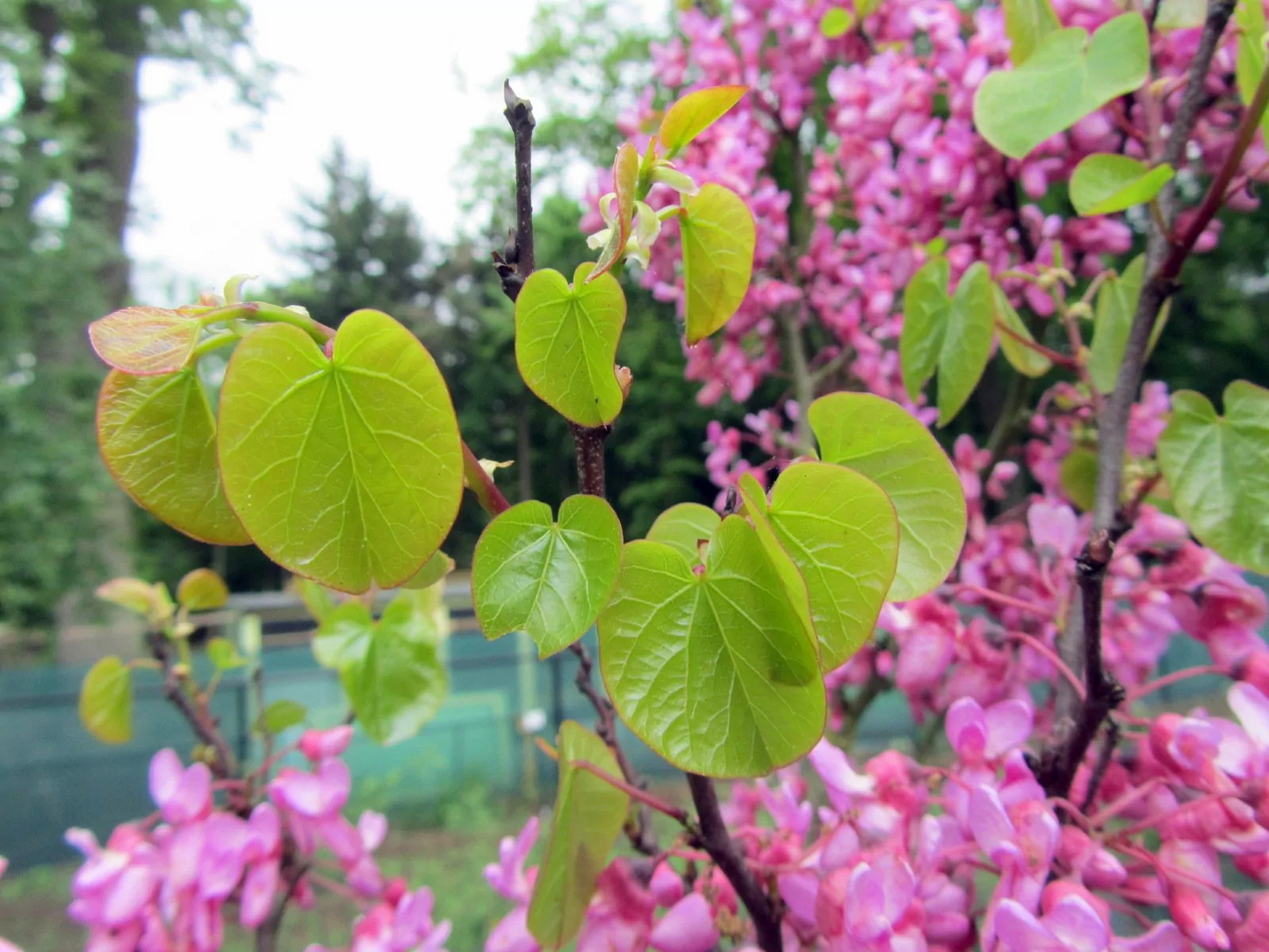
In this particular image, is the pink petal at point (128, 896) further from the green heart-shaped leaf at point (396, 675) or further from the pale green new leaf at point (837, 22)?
the pale green new leaf at point (837, 22)

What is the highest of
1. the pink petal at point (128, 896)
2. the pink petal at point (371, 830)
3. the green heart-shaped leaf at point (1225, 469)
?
the green heart-shaped leaf at point (1225, 469)

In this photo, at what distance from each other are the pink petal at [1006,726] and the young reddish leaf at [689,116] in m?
0.24

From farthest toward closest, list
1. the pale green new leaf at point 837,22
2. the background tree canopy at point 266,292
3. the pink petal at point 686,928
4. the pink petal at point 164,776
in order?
the background tree canopy at point 266,292, the pale green new leaf at point 837,22, the pink petal at point 164,776, the pink petal at point 686,928

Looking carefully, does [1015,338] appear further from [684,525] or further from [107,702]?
[107,702]

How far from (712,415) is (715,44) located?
4.05 meters

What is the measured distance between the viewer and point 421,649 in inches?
18.0

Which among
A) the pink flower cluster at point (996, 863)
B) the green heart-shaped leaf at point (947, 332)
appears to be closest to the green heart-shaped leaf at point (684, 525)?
the pink flower cluster at point (996, 863)

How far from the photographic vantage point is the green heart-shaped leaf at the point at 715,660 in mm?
195

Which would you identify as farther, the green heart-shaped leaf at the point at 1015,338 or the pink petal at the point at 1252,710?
the green heart-shaped leaf at the point at 1015,338

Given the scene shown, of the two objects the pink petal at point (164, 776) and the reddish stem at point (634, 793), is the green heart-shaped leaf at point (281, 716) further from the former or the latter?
the reddish stem at point (634, 793)

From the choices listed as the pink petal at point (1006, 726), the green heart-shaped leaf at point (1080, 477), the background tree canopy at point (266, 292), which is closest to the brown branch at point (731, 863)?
the pink petal at point (1006, 726)

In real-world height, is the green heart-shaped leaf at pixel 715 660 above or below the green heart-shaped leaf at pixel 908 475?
below

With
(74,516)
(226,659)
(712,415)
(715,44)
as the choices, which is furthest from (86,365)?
(226,659)

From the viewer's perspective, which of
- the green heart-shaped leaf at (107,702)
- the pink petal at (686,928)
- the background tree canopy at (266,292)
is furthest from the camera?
the background tree canopy at (266,292)
